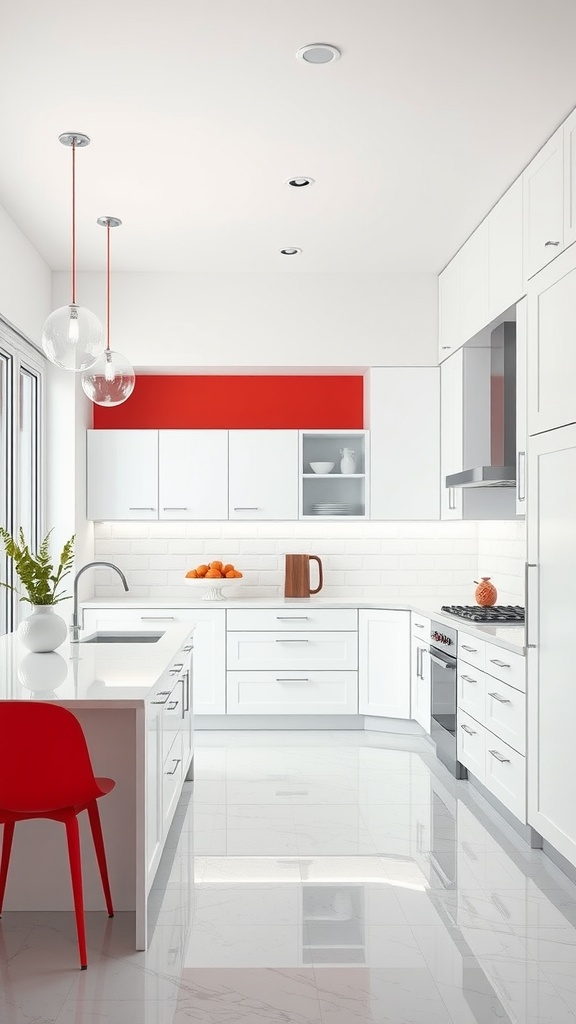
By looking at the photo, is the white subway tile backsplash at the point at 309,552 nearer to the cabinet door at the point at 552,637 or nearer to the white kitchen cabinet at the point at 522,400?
the white kitchen cabinet at the point at 522,400

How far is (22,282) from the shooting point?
17.0 feet

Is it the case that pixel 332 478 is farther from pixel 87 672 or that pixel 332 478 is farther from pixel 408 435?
pixel 87 672

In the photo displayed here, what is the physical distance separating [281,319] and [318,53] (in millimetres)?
2977

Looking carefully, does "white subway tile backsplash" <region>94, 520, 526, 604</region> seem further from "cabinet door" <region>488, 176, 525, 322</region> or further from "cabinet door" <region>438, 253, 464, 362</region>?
"cabinet door" <region>488, 176, 525, 322</region>

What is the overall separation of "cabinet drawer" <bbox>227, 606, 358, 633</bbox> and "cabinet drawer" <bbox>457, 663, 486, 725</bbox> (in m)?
1.32

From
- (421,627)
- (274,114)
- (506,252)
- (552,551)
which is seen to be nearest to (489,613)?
(421,627)

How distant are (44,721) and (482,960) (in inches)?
59.0

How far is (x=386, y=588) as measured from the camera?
21.6 feet

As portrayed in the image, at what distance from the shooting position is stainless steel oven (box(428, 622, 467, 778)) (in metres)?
4.89

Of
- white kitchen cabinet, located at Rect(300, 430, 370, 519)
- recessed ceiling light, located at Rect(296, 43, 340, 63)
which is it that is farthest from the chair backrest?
white kitchen cabinet, located at Rect(300, 430, 370, 519)

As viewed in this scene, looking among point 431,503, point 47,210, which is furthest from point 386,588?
point 47,210

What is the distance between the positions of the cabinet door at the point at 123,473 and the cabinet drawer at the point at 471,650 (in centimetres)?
245

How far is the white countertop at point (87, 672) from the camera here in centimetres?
275

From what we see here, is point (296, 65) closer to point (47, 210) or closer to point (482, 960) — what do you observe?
point (47, 210)
